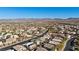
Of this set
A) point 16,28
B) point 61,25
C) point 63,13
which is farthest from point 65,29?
point 16,28

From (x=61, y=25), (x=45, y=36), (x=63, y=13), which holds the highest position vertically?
(x=63, y=13)
